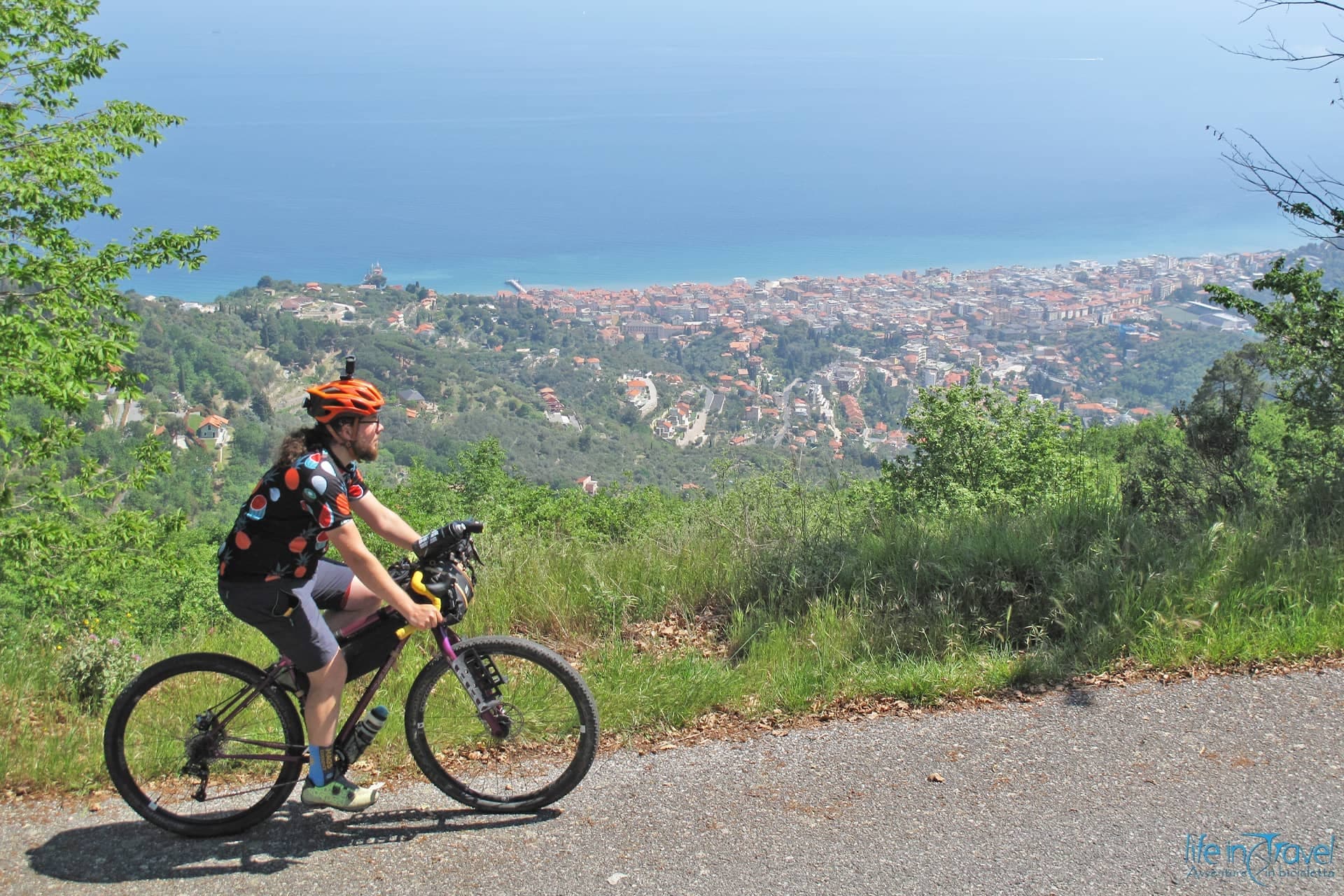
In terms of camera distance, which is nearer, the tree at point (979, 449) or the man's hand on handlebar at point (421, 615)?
the man's hand on handlebar at point (421, 615)

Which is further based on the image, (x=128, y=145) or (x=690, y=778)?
(x=128, y=145)

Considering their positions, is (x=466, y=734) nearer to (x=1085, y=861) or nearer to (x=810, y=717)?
(x=810, y=717)

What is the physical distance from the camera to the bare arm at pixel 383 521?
11.0 feet

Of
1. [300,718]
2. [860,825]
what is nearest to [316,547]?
[300,718]

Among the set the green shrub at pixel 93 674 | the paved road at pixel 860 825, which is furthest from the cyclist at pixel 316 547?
the green shrub at pixel 93 674

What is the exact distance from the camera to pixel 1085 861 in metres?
3.02

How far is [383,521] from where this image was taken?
11.2ft

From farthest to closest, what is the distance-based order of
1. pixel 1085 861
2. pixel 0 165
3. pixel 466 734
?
pixel 0 165 → pixel 466 734 → pixel 1085 861

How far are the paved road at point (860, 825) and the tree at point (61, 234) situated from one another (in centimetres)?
668

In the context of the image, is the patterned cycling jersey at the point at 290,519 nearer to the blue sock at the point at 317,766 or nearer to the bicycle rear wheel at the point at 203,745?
the bicycle rear wheel at the point at 203,745

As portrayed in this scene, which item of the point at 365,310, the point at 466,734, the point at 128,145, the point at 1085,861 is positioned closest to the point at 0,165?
the point at 128,145

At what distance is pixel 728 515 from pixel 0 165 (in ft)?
26.4

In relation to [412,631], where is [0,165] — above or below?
above

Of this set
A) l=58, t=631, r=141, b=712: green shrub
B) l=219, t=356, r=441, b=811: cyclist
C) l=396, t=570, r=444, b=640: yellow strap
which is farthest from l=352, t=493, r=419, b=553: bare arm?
l=58, t=631, r=141, b=712: green shrub
